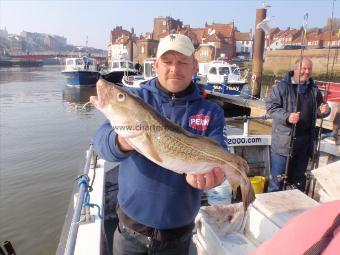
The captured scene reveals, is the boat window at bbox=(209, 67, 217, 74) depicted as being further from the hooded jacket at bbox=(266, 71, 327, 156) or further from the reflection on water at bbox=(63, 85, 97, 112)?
the hooded jacket at bbox=(266, 71, 327, 156)

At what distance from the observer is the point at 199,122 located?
2.40m

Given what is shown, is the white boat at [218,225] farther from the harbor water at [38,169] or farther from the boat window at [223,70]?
the boat window at [223,70]

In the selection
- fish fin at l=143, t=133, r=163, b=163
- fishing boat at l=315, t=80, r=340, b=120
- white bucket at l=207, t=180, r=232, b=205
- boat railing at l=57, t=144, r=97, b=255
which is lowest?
white bucket at l=207, t=180, r=232, b=205

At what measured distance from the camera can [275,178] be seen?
17.2 ft

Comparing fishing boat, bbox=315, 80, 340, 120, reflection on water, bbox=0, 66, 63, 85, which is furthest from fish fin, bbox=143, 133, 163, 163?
reflection on water, bbox=0, 66, 63, 85

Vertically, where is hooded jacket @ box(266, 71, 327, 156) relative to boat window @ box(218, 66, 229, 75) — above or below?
below

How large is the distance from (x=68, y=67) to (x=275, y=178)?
38.3 meters

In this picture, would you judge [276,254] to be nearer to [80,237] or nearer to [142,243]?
[142,243]

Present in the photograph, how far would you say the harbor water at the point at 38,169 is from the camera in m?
7.34

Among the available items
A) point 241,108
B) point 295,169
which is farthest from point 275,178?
point 241,108

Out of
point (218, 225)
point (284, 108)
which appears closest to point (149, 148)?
point (218, 225)

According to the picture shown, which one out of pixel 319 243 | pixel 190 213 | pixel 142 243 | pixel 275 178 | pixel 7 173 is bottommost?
pixel 7 173

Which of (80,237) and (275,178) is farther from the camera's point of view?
(275,178)

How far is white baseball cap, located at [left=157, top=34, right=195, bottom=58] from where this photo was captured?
2332 mm
